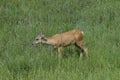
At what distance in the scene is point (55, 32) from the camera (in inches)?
422

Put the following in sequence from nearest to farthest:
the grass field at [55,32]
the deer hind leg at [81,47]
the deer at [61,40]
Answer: the grass field at [55,32] < the deer hind leg at [81,47] < the deer at [61,40]

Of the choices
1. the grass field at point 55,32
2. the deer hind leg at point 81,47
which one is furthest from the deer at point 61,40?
the grass field at point 55,32

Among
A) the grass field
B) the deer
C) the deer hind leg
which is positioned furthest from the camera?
the deer

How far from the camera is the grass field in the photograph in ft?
25.0

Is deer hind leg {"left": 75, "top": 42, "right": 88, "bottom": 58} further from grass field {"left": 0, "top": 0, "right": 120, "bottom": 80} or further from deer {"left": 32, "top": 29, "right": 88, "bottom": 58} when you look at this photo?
grass field {"left": 0, "top": 0, "right": 120, "bottom": 80}

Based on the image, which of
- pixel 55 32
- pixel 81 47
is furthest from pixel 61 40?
pixel 55 32

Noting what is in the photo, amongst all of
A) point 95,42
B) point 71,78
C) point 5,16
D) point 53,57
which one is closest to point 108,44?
point 95,42

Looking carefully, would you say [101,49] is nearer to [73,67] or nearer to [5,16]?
[73,67]

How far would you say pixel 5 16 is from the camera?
40.5 ft

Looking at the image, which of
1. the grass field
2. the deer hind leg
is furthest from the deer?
the grass field

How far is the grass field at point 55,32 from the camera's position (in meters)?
7.62

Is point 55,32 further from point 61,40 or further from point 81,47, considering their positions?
point 81,47

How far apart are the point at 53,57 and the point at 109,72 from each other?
1537 mm

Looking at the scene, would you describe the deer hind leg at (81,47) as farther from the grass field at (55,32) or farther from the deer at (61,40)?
the grass field at (55,32)
